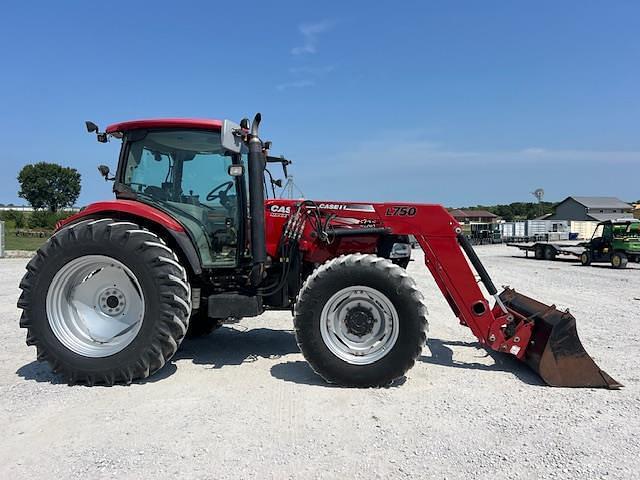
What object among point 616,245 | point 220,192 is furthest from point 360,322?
point 616,245

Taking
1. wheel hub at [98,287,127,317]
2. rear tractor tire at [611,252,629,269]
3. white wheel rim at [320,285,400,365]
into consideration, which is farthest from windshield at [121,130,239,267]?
rear tractor tire at [611,252,629,269]

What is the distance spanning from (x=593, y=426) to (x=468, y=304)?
1.61 m

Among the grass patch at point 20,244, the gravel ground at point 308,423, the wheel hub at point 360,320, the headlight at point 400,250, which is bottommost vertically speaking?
the grass patch at point 20,244

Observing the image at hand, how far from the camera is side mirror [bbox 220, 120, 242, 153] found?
478cm

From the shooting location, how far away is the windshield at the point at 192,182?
523cm

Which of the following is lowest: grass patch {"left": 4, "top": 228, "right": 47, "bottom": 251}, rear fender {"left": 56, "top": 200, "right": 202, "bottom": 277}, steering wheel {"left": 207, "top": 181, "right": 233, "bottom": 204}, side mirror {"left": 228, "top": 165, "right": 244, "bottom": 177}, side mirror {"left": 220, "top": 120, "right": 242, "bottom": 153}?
grass patch {"left": 4, "top": 228, "right": 47, "bottom": 251}

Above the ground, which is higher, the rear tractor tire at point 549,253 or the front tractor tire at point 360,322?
the front tractor tire at point 360,322

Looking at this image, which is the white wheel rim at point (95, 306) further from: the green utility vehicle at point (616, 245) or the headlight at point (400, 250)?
the green utility vehicle at point (616, 245)

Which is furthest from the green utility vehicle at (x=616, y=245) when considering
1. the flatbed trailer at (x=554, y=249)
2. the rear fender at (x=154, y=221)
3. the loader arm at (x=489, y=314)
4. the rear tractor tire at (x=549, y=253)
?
the rear fender at (x=154, y=221)

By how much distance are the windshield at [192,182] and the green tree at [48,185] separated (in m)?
75.9

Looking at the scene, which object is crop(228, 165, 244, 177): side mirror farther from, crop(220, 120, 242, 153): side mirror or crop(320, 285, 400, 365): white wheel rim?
crop(320, 285, 400, 365): white wheel rim

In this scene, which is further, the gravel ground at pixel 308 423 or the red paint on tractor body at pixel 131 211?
the red paint on tractor body at pixel 131 211

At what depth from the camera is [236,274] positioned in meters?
5.31

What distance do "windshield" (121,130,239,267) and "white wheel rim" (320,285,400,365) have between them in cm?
128
